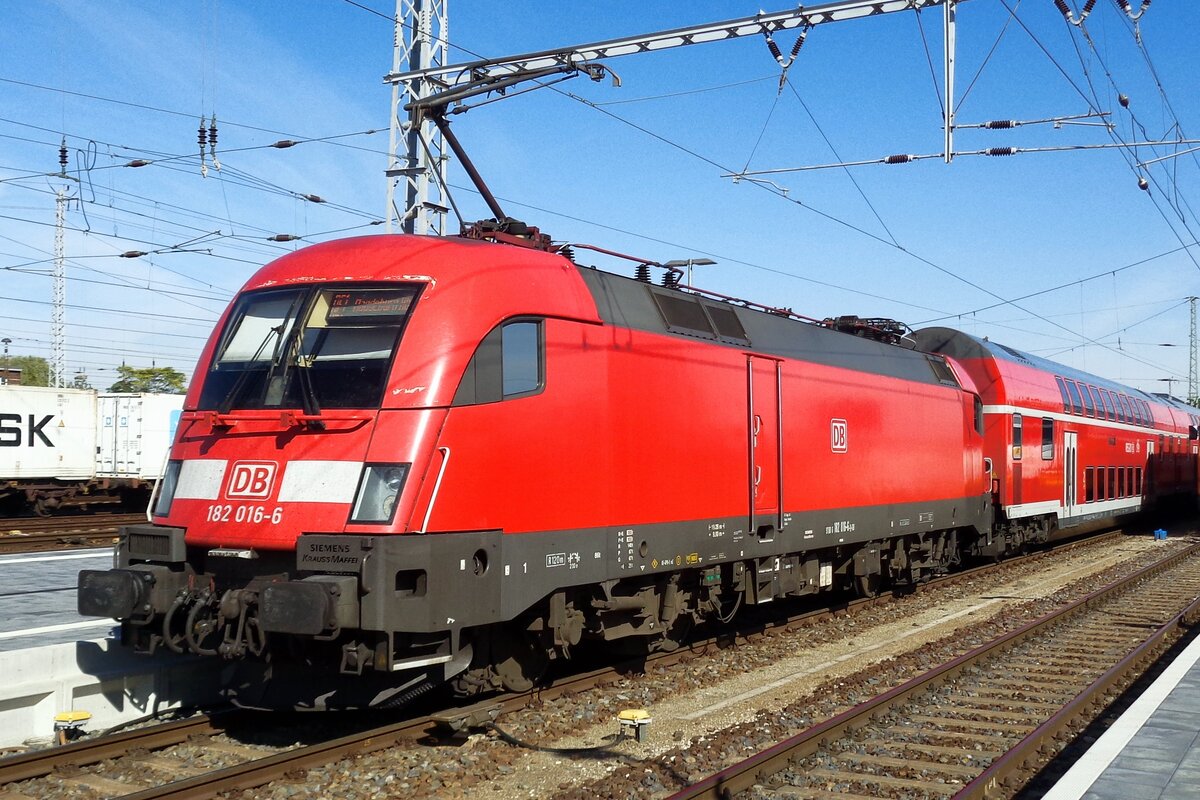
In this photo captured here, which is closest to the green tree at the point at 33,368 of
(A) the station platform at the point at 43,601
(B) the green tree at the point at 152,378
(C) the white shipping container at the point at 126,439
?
(B) the green tree at the point at 152,378

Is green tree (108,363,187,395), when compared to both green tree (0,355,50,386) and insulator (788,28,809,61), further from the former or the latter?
insulator (788,28,809,61)

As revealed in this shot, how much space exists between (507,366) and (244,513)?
2.20 metres

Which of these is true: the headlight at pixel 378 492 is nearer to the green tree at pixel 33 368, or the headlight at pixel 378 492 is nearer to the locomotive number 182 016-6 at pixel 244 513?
the locomotive number 182 016-6 at pixel 244 513

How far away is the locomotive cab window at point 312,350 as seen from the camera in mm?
7750

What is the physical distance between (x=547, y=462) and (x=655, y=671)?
3373 mm

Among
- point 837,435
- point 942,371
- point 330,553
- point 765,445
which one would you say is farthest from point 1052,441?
point 330,553

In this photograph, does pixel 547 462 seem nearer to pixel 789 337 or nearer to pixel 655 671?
pixel 655 671

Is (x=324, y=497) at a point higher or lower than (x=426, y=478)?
lower

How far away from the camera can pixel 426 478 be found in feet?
23.9

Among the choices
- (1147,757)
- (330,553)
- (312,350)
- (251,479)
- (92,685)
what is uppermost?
(312,350)

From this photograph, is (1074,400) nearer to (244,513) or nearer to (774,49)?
(774,49)

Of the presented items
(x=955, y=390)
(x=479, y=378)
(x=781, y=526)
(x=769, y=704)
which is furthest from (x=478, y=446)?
(x=955, y=390)

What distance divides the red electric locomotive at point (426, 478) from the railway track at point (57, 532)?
12.4 meters

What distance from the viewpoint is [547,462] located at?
832 centimetres
